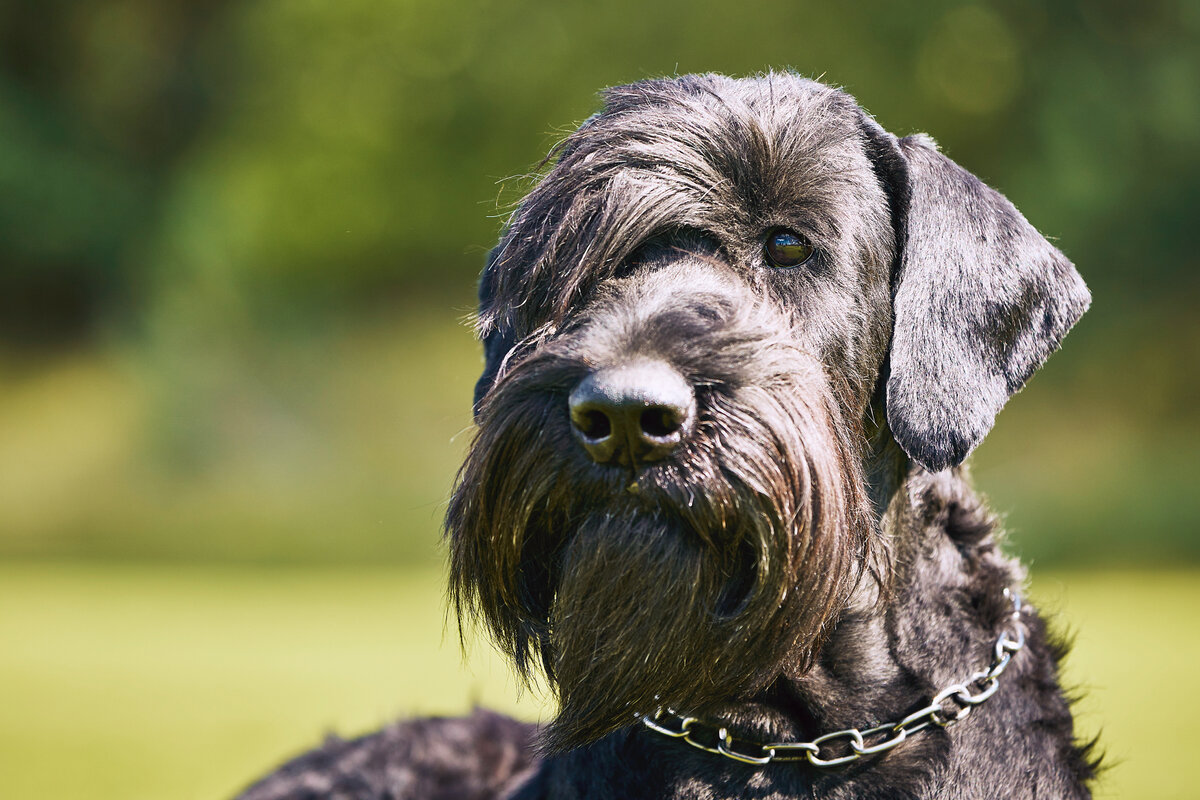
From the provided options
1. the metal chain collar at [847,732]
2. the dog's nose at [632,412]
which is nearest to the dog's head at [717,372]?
the dog's nose at [632,412]

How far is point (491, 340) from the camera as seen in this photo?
2.96 metres

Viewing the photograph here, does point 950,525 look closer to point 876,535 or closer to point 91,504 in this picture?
point 876,535

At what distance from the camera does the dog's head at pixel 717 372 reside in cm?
214

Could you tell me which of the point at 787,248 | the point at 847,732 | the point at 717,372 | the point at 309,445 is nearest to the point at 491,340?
the point at 787,248

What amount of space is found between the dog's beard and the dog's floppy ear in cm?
20

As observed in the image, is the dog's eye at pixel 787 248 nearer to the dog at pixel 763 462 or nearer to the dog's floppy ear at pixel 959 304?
the dog at pixel 763 462

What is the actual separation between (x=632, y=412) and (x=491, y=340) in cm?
100

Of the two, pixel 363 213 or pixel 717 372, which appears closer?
pixel 717 372

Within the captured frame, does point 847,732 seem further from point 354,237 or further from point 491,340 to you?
point 354,237

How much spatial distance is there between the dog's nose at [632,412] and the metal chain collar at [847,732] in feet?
2.24

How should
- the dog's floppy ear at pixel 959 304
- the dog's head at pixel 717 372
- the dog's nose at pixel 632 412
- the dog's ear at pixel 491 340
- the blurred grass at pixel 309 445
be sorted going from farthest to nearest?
the blurred grass at pixel 309 445 → the dog's ear at pixel 491 340 → the dog's floppy ear at pixel 959 304 → the dog's head at pixel 717 372 → the dog's nose at pixel 632 412

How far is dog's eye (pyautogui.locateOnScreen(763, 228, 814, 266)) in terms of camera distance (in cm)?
250

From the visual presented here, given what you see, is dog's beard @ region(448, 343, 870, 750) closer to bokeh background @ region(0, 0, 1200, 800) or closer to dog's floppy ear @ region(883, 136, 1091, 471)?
dog's floppy ear @ region(883, 136, 1091, 471)

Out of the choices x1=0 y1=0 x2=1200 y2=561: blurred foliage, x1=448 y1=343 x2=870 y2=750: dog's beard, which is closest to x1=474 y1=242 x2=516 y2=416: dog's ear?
x1=448 y1=343 x2=870 y2=750: dog's beard
